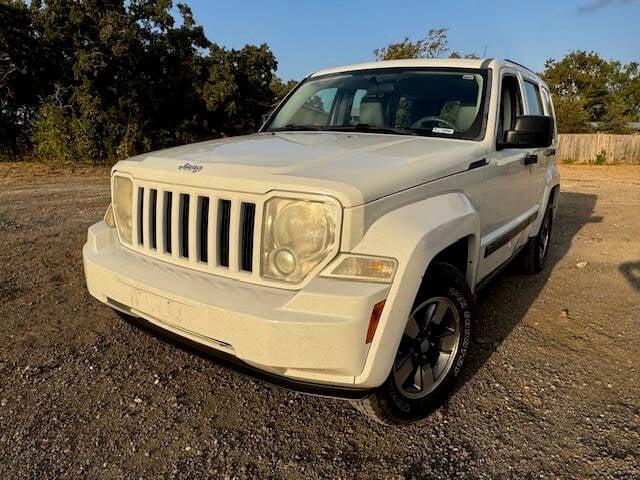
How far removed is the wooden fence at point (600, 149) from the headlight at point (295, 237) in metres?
24.0

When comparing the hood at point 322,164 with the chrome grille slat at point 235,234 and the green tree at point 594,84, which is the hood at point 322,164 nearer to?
the chrome grille slat at point 235,234

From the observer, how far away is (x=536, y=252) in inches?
187

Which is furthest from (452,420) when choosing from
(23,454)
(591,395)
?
(23,454)

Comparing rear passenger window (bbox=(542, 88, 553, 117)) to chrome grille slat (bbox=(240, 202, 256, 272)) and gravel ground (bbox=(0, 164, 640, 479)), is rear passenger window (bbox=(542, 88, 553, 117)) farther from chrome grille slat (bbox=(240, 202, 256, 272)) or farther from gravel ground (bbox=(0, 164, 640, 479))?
chrome grille slat (bbox=(240, 202, 256, 272))

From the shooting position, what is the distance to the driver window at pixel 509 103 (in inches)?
136

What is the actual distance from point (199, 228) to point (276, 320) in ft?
2.19

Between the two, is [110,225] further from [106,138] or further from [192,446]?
[106,138]

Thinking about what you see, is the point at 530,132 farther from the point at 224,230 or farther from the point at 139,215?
the point at 139,215

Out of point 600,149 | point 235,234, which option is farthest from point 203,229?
point 600,149

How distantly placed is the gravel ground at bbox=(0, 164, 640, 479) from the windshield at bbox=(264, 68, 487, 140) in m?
1.52

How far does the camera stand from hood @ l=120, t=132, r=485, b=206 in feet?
6.51

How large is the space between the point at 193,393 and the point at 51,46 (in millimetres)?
16045

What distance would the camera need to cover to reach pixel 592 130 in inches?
1409

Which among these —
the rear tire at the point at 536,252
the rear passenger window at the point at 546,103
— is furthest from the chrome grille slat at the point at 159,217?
the rear passenger window at the point at 546,103
